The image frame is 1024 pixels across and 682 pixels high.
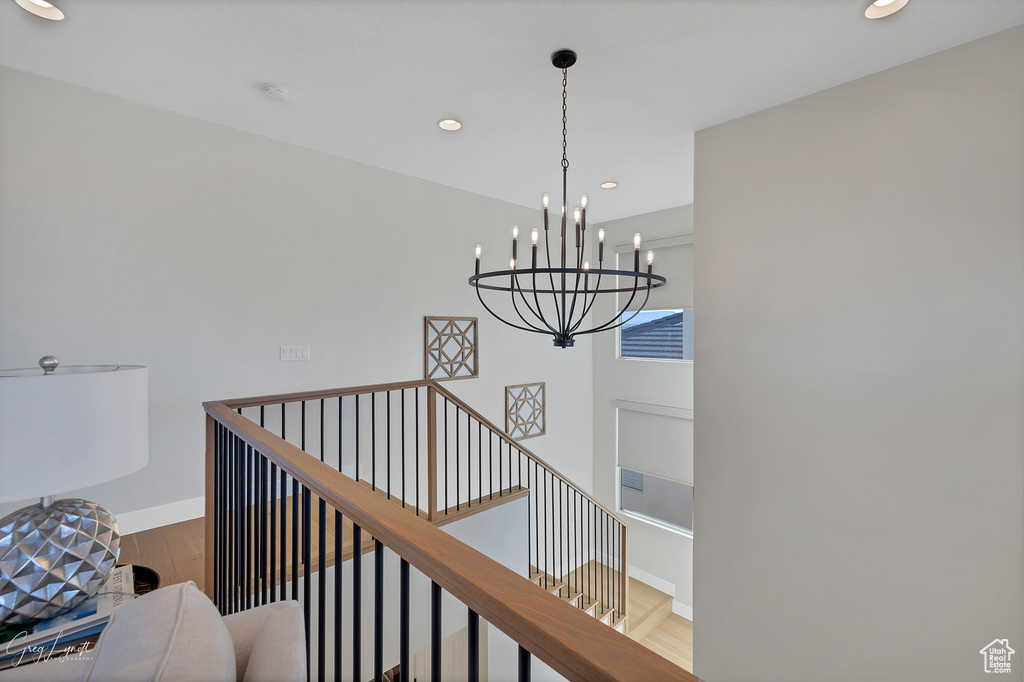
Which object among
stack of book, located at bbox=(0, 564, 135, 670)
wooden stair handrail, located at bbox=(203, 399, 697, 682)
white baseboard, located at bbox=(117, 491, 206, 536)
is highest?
wooden stair handrail, located at bbox=(203, 399, 697, 682)

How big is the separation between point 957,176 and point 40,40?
4.01 meters

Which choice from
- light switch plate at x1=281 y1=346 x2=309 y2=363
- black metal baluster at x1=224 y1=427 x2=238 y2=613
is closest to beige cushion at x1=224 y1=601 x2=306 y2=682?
black metal baluster at x1=224 y1=427 x2=238 y2=613

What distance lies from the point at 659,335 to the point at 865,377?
2751mm

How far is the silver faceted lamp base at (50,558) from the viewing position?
1.24 metres

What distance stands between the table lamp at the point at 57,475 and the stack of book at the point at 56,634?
0.03 metres

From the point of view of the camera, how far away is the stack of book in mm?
1167

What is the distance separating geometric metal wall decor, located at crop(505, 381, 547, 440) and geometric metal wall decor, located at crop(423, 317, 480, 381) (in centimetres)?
53

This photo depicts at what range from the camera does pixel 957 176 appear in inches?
81.3

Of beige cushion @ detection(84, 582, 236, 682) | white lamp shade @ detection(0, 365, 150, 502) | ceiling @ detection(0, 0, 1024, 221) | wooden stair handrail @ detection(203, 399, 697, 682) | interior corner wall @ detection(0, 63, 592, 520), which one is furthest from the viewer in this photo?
interior corner wall @ detection(0, 63, 592, 520)

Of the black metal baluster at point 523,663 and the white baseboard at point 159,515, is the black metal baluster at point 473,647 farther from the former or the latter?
the white baseboard at point 159,515

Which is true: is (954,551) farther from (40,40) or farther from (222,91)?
(40,40)

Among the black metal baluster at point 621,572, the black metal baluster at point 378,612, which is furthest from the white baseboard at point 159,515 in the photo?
the black metal baluster at point 621,572

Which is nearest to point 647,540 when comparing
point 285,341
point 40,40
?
point 285,341

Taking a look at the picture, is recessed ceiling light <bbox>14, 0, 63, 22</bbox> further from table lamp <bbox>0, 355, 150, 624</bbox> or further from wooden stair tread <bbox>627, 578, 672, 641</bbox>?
wooden stair tread <bbox>627, 578, 672, 641</bbox>
